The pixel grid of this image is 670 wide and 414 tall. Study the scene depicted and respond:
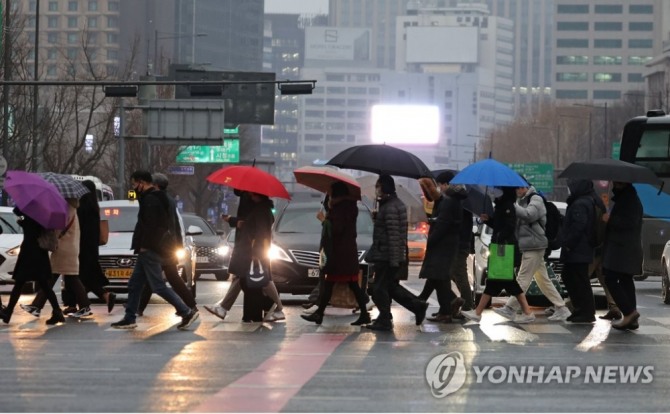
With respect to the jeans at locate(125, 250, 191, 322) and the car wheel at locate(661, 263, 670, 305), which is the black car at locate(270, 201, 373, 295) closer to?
the car wheel at locate(661, 263, 670, 305)

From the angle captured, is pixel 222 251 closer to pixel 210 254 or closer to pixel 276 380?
pixel 210 254

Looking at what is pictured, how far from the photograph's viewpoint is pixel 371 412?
423 inches

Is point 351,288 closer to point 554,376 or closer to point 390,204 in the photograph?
point 390,204

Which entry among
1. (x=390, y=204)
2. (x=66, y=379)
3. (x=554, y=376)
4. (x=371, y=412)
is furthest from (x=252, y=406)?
(x=390, y=204)

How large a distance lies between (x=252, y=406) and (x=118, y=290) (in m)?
14.1

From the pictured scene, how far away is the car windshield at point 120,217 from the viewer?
26.0 metres

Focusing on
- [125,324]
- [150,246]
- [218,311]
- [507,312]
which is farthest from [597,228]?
[125,324]

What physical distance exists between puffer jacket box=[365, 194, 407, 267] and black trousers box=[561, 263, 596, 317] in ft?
7.73

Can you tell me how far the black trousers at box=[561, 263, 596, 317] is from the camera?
19.8m

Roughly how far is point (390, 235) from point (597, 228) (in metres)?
2.83

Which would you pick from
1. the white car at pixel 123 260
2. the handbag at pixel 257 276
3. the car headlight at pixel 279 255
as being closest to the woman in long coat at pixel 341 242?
the handbag at pixel 257 276

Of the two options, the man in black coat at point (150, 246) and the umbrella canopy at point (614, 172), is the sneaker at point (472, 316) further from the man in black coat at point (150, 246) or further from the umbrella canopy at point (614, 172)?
the man in black coat at point (150, 246)

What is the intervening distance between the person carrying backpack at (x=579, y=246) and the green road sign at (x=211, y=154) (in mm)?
68677

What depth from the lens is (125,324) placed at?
727 inches
